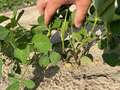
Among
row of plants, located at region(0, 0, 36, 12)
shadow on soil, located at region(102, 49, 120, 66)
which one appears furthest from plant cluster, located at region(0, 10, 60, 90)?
row of plants, located at region(0, 0, 36, 12)

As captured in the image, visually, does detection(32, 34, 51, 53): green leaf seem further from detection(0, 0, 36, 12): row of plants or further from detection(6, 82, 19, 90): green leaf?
detection(0, 0, 36, 12): row of plants

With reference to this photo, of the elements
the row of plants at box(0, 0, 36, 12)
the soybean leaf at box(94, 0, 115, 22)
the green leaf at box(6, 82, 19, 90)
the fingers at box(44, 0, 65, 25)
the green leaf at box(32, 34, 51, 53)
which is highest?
the row of plants at box(0, 0, 36, 12)

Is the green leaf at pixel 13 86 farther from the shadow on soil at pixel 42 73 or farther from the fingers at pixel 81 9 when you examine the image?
the fingers at pixel 81 9

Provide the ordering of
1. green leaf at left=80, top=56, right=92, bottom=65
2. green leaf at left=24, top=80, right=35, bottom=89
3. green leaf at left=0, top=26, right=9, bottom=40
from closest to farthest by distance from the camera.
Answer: green leaf at left=0, top=26, right=9, bottom=40 → green leaf at left=24, top=80, right=35, bottom=89 → green leaf at left=80, top=56, right=92, bottom=65

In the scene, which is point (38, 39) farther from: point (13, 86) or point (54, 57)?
point (13, 86)

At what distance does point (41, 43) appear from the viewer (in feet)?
4.26

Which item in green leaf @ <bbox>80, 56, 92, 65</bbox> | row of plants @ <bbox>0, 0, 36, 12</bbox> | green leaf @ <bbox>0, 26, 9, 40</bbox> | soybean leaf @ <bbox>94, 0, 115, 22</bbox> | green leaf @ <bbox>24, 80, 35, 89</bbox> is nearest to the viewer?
soybean leaf @ <bbox>94, 0, 115, 22</bbox>

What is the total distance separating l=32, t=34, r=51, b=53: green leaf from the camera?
50.6 inches

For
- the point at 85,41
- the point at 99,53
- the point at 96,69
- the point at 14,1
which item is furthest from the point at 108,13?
the point at 14,1

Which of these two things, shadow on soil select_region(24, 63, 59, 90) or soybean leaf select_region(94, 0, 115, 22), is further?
shadow on soil select_region(24, 63, 59, 90)

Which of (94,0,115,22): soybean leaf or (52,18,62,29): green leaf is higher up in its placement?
(52,18,62,29): green leaf

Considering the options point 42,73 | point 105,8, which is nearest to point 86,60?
point 42,73

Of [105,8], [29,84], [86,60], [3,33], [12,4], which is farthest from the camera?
[12,4]

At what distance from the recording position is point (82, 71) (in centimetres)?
163
